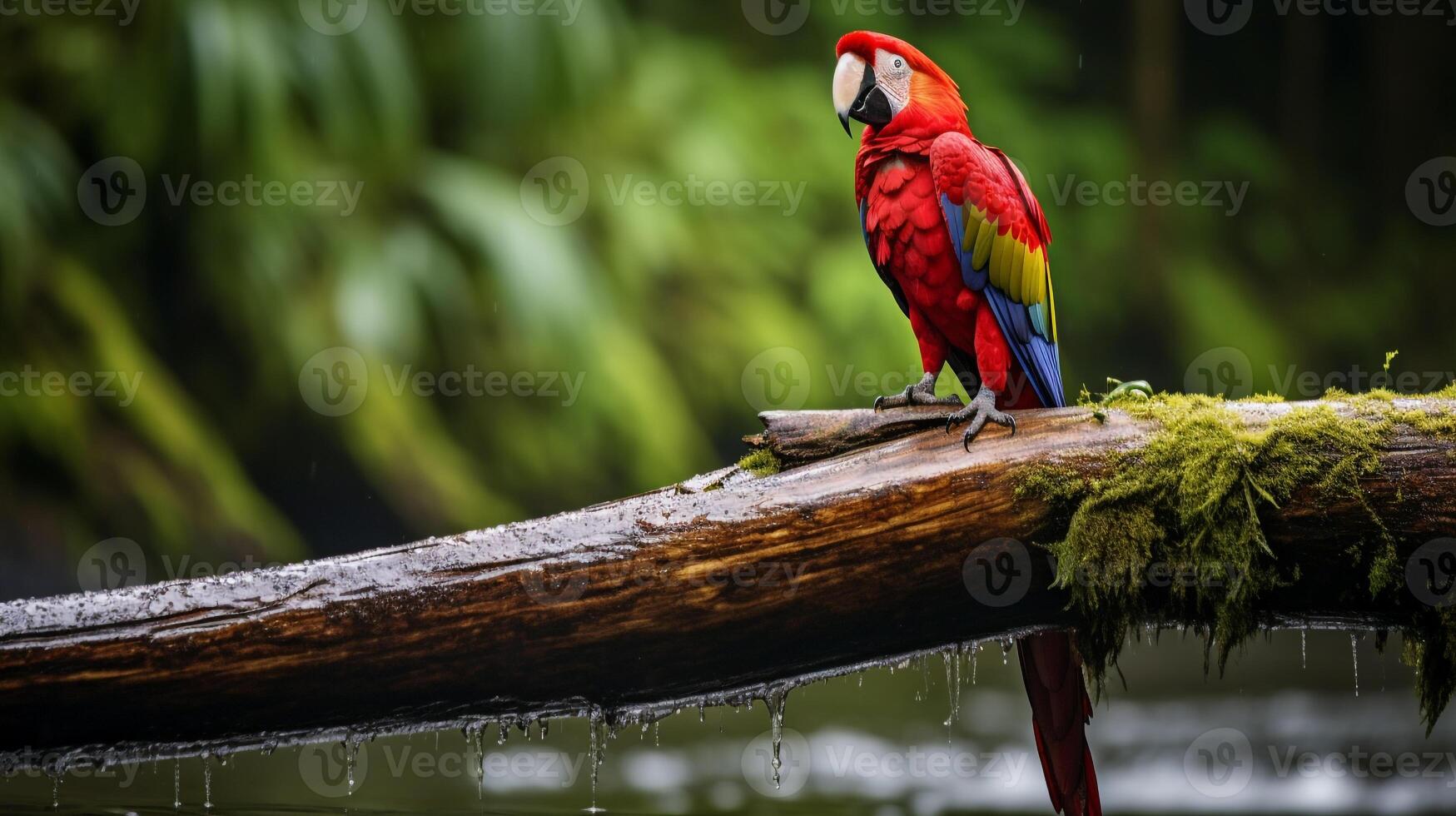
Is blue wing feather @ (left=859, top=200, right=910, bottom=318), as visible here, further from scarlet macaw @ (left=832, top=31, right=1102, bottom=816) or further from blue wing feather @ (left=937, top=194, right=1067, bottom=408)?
blue wing feather @ (left=937, top=194, right=1067, bottom=408)

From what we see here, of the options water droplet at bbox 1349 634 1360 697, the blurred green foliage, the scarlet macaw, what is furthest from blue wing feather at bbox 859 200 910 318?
the blurred green foliage

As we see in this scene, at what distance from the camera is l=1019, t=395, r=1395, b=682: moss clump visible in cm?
130

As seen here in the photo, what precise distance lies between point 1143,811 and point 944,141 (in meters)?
1.69

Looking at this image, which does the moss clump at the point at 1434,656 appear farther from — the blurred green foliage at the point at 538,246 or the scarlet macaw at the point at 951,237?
the blurred green foliage at the point at 538,246

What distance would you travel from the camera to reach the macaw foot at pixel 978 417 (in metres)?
1.42

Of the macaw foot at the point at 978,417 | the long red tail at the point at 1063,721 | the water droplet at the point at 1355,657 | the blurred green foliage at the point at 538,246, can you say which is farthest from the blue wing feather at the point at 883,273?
the blurred green foliage at the point at 538,246

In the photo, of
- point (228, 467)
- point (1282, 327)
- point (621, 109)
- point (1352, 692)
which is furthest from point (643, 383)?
point (1282, 327)

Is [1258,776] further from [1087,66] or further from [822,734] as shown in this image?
[1087,66]

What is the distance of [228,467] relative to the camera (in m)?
3.28

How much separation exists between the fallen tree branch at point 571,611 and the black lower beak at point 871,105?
626 millimetres

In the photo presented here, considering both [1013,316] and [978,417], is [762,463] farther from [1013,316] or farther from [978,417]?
[1013,316]

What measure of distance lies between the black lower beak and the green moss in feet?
2.26

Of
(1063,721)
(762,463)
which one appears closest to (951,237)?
(762,463)

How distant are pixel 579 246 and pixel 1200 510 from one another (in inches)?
111
